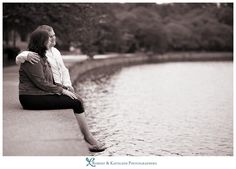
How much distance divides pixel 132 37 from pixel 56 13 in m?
29.9

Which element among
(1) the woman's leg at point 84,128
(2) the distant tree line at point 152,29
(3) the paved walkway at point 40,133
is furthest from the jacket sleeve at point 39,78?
(2) the distant tree line at point 152,29

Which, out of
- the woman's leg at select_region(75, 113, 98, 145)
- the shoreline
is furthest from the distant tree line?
the woman's leg at select_region(75, 113, 98, 145)

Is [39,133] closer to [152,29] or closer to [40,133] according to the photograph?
[40,133]

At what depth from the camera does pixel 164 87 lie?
19234 millimetres

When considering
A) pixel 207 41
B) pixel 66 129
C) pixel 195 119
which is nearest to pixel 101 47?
pixel 207 41

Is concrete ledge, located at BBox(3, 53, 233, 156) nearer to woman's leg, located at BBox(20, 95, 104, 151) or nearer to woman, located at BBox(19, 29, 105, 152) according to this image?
woman's leg, located at BBox(20, 95, 104, 151)

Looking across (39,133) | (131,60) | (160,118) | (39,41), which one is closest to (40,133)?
(39,133)

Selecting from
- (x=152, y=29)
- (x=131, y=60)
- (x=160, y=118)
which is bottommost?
(x=131, y=60)

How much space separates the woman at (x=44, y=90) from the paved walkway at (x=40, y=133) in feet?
0.81

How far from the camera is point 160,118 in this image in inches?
448

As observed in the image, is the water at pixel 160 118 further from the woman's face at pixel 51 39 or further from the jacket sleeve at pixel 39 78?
the woman's face at pixel 51 39

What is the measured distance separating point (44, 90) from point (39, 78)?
0.50 feet

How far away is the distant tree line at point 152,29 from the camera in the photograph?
74.4 ft

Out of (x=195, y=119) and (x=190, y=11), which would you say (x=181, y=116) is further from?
(x=190, y=11)
